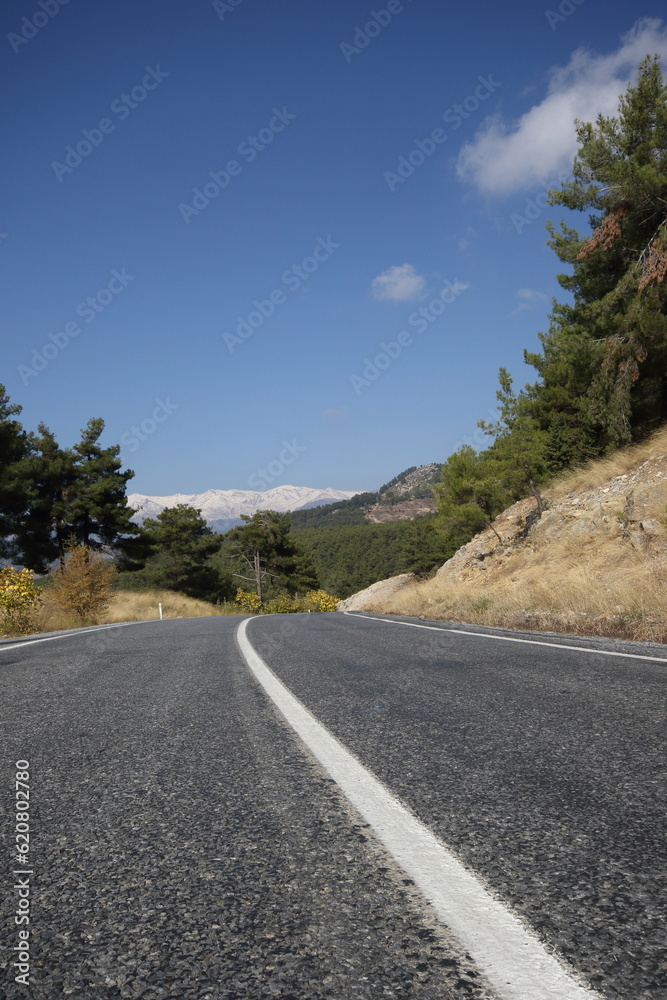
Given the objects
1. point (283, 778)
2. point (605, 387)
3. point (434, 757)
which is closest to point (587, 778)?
point (434, 757)

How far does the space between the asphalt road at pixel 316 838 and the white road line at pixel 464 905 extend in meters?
0.04

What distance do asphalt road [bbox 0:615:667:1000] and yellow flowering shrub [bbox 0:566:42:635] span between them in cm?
1008

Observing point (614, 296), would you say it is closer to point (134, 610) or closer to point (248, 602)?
point (134, 610)

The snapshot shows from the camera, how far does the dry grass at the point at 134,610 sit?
1600 cm

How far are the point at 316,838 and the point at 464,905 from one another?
56cm

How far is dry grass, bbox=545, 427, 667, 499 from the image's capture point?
16297 millimetres

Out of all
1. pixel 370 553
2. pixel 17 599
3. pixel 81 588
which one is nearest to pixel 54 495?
pixel 81 588

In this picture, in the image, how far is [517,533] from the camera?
68.1ft

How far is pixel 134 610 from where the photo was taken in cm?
2367

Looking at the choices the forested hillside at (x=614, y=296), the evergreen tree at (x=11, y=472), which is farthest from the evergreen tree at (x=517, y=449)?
the evergreen tree at (x=11, y=472)

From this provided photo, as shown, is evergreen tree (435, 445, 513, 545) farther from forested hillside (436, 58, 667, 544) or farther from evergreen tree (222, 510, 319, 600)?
evergreen tree (222, 510, 319, 600)

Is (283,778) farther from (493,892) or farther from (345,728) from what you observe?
(493,892)

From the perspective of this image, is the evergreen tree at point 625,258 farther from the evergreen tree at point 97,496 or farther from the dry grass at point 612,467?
the evergreen tree at point 97,496

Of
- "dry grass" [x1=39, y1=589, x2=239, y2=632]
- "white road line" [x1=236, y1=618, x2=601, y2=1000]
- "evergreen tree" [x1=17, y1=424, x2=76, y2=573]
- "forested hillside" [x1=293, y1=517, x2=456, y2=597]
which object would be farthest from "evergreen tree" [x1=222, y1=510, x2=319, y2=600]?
"white road line" [x1=236, y1=618, x2=601, y2=1000]
